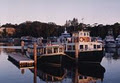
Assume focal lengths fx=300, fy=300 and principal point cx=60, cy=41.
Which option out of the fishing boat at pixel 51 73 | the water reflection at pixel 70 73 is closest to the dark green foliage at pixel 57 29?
A: the water reflection at pixel 70 73

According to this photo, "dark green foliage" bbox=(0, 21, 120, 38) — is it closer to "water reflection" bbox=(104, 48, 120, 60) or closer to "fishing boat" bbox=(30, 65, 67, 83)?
"water reflection" bbox=(104, 48, 120, 60)

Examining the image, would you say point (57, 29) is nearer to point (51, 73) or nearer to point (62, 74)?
point (51, 73)

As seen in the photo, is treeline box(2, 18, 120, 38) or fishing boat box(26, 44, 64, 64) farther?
treeline box(2, 18, 120, 38)

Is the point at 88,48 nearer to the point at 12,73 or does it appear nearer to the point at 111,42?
the point at 12,73

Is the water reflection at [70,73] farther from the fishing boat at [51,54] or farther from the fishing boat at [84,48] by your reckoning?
the fishing boat at [84,48]

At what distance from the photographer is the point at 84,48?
55.7 m

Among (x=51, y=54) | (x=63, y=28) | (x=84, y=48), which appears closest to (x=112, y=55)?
(x=84, y=48)

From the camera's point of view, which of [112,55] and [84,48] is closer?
[84,48]

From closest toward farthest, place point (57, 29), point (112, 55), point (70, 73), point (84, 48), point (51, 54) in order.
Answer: point (70, 73) < point (51, 54) < point (84, 48) < point (112, 55) < point (57, 29)

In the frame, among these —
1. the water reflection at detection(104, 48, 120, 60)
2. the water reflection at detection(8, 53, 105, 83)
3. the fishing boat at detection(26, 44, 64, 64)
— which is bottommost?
the water reflection at detection(104, 48, 120, 60)

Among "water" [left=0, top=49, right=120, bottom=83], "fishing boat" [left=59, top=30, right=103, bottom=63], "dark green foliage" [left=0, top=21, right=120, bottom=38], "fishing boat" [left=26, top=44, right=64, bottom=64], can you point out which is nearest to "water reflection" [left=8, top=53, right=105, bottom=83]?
"water" [left=0, top=49, right=120, bottom=83]

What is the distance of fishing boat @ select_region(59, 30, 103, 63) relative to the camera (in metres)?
53.8

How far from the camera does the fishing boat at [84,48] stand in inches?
2117

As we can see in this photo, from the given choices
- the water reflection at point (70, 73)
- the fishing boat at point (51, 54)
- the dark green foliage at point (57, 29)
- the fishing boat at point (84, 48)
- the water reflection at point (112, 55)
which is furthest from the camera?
the dark green foliage at point (57, 29)
